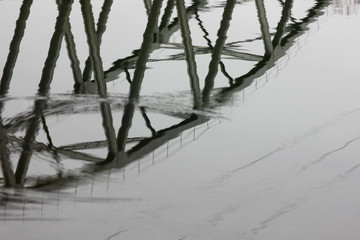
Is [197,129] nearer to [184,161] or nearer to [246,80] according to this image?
[184,161]

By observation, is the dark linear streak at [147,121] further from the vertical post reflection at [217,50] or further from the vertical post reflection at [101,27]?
the vertical post reflection at [101,27]

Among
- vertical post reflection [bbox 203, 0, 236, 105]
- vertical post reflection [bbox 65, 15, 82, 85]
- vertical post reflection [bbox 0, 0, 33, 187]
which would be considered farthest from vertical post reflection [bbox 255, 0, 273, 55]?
vertical post reflection [bbox 0, 0, 33, 187]

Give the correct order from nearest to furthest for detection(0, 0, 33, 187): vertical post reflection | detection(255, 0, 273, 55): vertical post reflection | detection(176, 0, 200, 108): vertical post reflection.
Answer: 1. detection(0, 0, 33, 187): vertical post reflection
2. detection(176, 0, 200, 108): vertical post reflection
3. detection(255, 0, 273, 55): vertical post reflection

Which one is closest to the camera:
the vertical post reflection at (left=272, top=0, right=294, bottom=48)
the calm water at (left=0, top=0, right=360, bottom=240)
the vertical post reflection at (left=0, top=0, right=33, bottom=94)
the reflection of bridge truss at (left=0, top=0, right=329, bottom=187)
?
the calm water at (left=0, top=0, right=360, bottom=240)

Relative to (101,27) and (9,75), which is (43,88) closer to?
(9,75)

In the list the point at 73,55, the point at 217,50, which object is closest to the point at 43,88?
the point at 73,55

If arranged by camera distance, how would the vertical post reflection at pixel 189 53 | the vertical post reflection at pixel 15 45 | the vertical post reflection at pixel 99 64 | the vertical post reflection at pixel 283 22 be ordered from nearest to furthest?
the vertical post reflection at pixel 99 64
the vertical post reflection at pixel 189 53
the vertical post reflection at pixel 15 45
the vertical post reflection at pixel 283 22

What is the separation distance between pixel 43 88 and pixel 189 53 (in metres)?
0.91

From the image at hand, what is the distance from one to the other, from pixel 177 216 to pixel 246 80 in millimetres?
1684

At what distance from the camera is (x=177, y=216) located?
97.0 inches

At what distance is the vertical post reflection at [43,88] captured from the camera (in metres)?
2.89

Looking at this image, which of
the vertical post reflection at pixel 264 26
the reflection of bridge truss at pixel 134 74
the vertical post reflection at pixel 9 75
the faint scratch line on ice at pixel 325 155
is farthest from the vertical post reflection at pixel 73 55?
the faint scratch line on ice at pixel 325 155

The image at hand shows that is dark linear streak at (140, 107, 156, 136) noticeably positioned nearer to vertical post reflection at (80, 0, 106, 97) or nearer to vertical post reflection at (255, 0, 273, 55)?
vertical post reflection at (80, 0, 106, 97)

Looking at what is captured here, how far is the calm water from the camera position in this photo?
2.47 m
